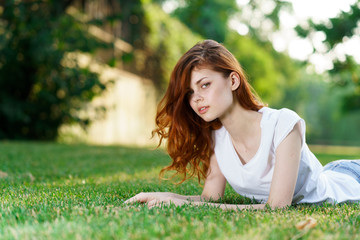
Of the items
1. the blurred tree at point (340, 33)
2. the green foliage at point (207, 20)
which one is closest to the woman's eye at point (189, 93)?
the blurred tree at point (340, 33)

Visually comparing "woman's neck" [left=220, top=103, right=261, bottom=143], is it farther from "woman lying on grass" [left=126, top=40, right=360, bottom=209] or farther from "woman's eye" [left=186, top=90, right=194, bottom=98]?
"woman's eye" [left=186, top=90, right=194, bottom=98]

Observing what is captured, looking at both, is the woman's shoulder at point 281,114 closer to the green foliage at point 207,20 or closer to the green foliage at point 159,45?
the green foliage at point 159,45

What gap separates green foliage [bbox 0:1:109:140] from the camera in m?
11.7

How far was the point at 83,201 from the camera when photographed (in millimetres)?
2674

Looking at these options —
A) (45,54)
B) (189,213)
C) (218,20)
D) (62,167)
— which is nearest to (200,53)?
(189,213)

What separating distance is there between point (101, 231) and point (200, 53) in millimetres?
1487

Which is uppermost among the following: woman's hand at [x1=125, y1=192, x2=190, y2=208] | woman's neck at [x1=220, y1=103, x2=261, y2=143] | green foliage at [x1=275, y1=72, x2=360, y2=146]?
woman's neck at [x1=220, y1=103, x2=261, y2=143]

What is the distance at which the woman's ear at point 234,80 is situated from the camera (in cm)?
287

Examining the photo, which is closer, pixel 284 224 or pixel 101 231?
pixel 101 231

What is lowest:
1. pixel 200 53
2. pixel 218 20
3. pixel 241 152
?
pixel 241 152

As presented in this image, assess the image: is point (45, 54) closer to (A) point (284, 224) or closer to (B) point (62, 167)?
(B) point (62, 167)

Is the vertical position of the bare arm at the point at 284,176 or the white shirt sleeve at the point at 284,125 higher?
the white shirt sleeve at the point at 284,125

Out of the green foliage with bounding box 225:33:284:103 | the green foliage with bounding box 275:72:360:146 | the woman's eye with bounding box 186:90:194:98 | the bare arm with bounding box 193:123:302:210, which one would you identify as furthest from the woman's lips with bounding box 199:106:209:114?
the green foliage with bounding box 275:72:360:146

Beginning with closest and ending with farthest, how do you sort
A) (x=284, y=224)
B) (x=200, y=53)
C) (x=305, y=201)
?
(x=284, y=224) → (x=200, y=53) → (x=305, y=201)
